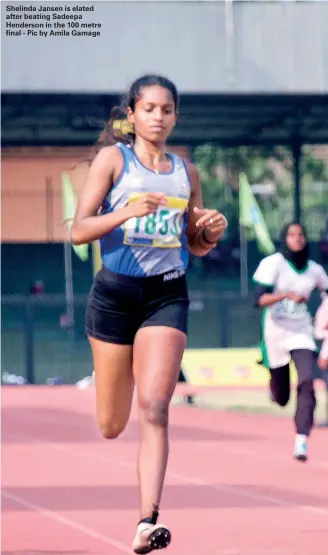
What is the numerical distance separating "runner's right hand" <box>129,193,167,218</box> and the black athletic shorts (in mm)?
447

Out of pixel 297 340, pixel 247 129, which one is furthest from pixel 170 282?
pixel 247 129

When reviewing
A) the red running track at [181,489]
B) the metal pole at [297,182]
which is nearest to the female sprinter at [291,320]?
the red running track at [181,489]

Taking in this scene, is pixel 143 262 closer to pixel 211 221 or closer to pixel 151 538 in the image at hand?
pixel 211 221

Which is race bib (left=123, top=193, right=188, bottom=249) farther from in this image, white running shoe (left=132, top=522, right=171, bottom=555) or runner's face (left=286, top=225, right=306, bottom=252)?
runner's face (left=286, top=225, right=306, bottom=252)

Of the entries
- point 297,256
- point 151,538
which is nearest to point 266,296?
point 297,256

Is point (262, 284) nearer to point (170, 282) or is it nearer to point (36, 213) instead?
point (170, 282)

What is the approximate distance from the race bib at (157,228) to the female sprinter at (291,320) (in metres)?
5.62

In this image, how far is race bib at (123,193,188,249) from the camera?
642cm

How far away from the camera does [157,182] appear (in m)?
6.47

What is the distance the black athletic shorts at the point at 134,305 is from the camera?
6527 millimetres

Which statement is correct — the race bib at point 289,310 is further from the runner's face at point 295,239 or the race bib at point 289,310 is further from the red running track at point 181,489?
the red running track at point 181,489

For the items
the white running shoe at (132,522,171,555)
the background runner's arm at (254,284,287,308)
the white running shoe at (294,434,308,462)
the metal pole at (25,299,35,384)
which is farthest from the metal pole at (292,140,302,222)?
the white running shoe at (132,522,171,555)

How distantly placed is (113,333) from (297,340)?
5684 millimetres

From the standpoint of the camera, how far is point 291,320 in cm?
1227
